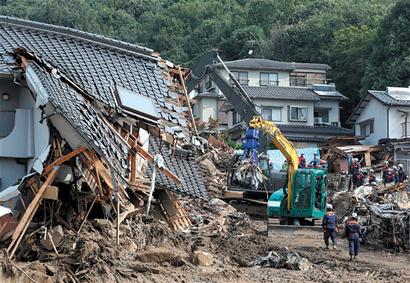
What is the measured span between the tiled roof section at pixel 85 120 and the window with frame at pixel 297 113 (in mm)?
41464

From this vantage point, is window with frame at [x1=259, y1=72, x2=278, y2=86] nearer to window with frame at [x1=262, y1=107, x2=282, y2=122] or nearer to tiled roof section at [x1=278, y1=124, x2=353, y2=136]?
window with frame at [x1=262, y1=107, x2=282, y2=122]

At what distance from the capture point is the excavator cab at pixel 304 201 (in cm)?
2491

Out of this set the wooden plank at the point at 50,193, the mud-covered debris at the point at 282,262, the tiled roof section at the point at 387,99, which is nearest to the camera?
the wooden plank at the point at 50,193

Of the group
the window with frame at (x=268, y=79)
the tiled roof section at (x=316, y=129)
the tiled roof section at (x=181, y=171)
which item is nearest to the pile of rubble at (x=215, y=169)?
the tiled roof section at (x=181, y=171)

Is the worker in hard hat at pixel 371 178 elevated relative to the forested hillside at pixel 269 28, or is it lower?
lower

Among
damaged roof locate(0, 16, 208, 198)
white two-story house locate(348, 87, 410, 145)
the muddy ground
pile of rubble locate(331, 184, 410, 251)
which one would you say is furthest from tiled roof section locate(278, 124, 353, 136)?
damaged roof locate(0, 16, 208, 198)

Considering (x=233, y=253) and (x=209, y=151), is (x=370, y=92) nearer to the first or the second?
A: (x=209, y=151)

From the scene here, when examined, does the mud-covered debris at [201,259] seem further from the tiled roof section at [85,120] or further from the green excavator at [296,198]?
the green excavator at [296,198]

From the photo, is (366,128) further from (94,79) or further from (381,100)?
(94,79)

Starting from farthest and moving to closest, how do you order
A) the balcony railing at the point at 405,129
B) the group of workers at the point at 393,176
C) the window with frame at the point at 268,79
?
the window with frame at the point at 268,79 → the balcony railing at the point at 405,129 → the group of workers at the point at 393,176

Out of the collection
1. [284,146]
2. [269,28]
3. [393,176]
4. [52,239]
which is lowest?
[52,239]

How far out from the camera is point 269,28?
74438mm

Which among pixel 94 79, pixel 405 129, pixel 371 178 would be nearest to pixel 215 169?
pixel 371 178

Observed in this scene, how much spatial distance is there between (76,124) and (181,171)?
7.43 m
